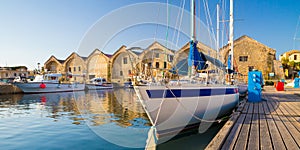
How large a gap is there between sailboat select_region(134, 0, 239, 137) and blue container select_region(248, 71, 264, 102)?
2695 millimetres

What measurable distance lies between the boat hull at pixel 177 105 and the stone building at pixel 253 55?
26569 millimetres

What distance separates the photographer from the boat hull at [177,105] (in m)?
5.24

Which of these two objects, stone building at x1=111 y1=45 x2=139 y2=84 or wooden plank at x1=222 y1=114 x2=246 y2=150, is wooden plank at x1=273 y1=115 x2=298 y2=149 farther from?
stone building at x1=111 y1=45 x2=139 y2=84

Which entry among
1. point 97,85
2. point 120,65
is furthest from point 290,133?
point 120,65

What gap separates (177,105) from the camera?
5516 millimetres

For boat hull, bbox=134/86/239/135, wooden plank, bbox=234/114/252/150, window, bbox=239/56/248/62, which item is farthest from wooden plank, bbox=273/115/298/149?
window, bbox=239/56/248/62

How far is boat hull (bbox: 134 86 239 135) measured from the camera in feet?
17.2

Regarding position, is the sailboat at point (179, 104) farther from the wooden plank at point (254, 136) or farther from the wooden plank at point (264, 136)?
the wooden plank at point (264, 136)

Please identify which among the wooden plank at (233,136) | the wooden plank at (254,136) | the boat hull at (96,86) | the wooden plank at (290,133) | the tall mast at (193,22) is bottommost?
the boat hull at (96,86)

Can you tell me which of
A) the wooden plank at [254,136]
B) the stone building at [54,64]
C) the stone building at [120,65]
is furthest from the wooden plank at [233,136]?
the stone building at [54,64]

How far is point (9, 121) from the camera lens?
29.1 ft

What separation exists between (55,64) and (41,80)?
2407cm

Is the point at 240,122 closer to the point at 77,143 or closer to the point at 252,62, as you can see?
the point at 77,143

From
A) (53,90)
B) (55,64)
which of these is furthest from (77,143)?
(55,64)
